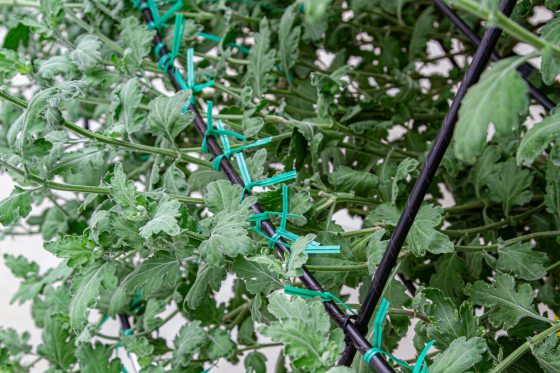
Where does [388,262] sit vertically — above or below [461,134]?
below

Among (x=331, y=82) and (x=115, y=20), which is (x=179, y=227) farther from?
(x=115, y=20)

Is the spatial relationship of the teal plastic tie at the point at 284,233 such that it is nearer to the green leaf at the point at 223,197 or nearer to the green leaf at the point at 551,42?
the green leaf at the point at 223,197

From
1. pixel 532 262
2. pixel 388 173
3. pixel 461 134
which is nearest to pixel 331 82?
pixel 388 173

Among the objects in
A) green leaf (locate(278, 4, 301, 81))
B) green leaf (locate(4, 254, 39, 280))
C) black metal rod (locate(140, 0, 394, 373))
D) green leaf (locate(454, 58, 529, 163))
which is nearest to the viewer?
green leaf (locate(454, 58, 529, 163))

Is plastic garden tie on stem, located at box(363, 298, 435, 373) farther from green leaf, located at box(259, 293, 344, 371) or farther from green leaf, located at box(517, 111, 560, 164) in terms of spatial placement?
green leaf, located at box(517, 111, 560, 164)

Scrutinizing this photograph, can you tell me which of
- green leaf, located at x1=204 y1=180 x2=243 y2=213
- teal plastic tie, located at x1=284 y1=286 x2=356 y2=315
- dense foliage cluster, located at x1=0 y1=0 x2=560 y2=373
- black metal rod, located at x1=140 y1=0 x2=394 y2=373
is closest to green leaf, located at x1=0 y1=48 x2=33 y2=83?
dense foliage cluster, located at x1=0 y1=0 x2=560 y2=373

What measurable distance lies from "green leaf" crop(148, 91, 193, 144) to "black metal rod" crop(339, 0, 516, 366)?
21 centimetres

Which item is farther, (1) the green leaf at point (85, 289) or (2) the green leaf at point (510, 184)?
(2) the green leaf at point (510, 184)

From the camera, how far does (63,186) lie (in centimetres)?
50

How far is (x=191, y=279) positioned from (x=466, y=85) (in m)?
0.41

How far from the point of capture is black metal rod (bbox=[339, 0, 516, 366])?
373 mm

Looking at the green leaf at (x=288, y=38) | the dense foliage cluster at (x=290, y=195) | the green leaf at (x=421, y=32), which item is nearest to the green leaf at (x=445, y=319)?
the dense foliage cluster at (x=290, y=195)

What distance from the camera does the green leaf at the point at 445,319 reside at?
466mm

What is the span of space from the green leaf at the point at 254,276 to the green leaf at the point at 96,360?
0.22 metres
